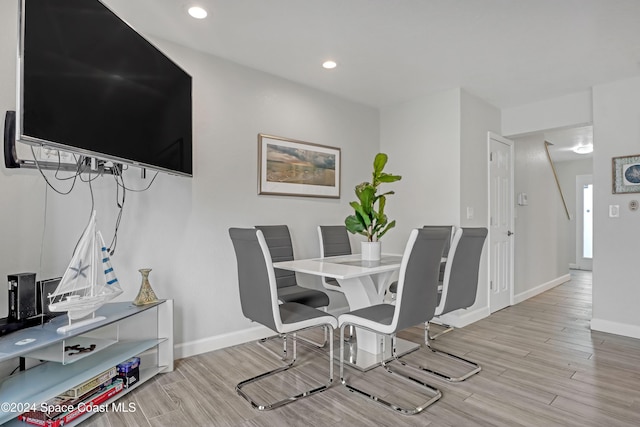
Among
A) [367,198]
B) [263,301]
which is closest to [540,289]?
[367,198]

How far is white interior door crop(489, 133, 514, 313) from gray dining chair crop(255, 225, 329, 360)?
2.28 metres

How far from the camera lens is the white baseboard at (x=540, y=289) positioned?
459cm

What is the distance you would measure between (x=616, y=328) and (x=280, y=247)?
3385 mm

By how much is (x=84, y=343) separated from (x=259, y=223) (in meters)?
1.62

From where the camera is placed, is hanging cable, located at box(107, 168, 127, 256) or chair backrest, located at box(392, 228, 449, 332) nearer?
chair backrest, located at box(392, 228, 449, 332)

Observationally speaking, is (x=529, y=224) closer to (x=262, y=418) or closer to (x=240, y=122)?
(x=240, y=122)

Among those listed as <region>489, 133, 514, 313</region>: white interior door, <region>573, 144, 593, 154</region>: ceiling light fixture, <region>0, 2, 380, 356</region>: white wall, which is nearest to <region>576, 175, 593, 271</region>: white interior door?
<region>573, 144, 593, 154</region>: ceiling light fixture

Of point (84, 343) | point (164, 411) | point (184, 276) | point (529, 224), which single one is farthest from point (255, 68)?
point (529, 224)

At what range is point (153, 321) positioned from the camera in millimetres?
2561

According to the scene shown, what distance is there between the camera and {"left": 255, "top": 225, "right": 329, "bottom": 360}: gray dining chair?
282cm

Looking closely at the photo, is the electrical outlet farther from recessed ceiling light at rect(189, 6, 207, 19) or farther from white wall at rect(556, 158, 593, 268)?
white wall at rect(556, 158, 593, 268)

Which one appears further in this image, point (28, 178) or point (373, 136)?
point (373, 136)

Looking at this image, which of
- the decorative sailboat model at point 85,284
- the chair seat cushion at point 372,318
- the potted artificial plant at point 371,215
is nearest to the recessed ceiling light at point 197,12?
the decorative sailboat model at point 85,284

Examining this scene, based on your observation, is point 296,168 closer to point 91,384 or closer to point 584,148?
point 91,384
